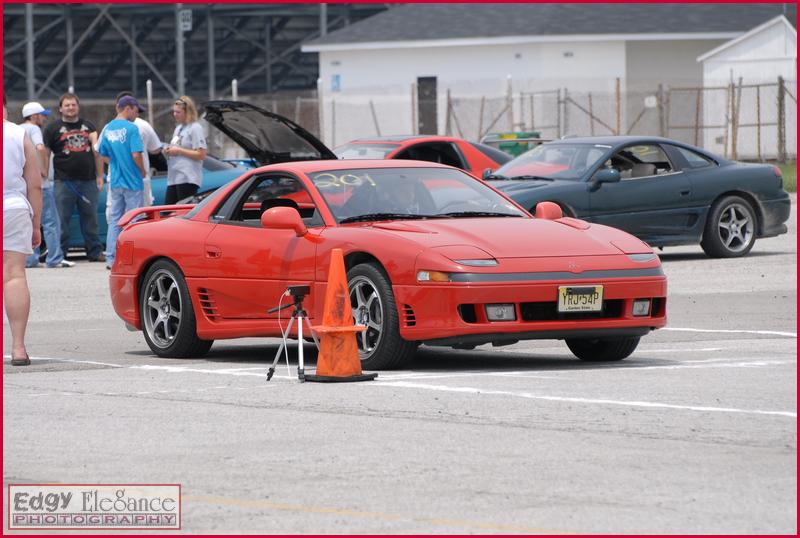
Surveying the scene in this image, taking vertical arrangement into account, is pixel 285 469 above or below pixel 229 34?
below

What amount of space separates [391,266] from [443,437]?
8.50 feet

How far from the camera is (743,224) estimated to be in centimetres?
1891

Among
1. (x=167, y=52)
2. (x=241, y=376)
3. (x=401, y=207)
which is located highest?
(x=167, y=52)

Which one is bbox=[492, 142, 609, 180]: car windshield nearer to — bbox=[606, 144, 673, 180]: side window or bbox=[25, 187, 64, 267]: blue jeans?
bbox=[606, 144, 673, 180]: side window

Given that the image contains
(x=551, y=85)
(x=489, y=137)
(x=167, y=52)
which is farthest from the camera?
(x=167, y=52)

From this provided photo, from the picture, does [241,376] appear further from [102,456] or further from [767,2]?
[767,2]

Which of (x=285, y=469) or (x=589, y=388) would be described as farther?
(x=589, y=388)

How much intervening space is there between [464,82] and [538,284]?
42.4 meters

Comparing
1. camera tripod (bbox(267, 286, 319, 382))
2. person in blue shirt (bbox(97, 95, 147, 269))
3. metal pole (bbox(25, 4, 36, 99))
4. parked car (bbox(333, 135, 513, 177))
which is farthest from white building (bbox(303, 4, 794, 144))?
camera tripod (bbox(267, 286, 319, 382))

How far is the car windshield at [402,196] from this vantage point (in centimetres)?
1078

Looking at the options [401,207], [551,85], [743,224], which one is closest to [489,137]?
[551,85]

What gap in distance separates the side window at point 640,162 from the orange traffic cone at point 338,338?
9334mm

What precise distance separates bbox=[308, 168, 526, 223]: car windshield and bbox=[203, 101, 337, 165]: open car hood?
675 cm

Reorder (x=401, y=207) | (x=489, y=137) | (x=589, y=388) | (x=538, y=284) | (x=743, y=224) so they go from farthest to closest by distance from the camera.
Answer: (x=489, y=137), (x=743, y=224), (x=401, y=207), (x=538, y=284), (x=589, y=388)
